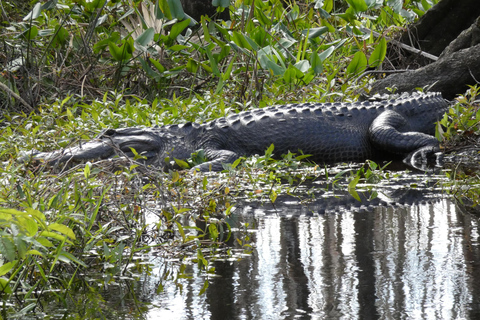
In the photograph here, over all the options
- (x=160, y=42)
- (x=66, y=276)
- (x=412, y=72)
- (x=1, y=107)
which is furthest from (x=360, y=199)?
(x=1, y=107)

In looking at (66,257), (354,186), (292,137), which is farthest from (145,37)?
(66,257)

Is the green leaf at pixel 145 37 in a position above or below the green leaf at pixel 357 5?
below

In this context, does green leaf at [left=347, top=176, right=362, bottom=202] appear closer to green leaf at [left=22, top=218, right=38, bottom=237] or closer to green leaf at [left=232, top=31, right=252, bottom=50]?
green leaf at [left=22, top=218, right=38, bottom=237]

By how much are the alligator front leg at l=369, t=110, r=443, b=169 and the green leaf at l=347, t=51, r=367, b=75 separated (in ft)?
5.09

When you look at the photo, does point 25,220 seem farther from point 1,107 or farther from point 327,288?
point 1,107

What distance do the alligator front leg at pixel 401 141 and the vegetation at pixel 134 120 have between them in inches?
8.2

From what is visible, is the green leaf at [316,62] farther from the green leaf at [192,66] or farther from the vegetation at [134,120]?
the green leaf at [192,66]

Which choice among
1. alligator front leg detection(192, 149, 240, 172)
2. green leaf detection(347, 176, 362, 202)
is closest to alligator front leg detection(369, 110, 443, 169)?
alligator front leg detection(192, 149, 240, 172)

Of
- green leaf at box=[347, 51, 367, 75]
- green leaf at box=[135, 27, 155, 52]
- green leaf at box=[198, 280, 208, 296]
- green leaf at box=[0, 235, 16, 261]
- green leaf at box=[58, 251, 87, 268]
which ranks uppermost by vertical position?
green leaf at box=[135, 27, 155, 52]

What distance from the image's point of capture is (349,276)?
190cm

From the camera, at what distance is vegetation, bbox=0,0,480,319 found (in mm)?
1776

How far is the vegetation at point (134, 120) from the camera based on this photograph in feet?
5.83

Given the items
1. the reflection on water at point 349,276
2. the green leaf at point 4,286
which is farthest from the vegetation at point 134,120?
the reflection on water at point 349,276

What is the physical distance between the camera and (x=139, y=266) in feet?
6.74
